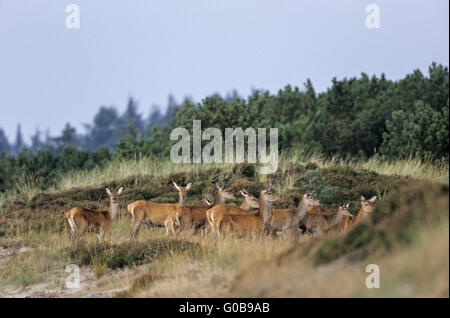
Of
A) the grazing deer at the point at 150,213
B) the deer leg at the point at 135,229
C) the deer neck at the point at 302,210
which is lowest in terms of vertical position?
the deer leg at the point at 135,229

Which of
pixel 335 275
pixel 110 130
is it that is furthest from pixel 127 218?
pixel 110 130

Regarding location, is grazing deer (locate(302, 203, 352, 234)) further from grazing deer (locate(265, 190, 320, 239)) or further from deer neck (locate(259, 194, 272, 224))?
deer neck (locate(259, 194, 272, 224))

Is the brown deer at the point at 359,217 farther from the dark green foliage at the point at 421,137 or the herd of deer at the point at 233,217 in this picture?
the dark green foliage at the point at 421,137

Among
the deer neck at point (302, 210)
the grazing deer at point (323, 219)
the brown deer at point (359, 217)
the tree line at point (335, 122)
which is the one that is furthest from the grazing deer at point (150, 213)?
the tree line at point (335, 122)

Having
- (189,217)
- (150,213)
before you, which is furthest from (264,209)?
(150,213)

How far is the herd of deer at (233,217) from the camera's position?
1623 cm

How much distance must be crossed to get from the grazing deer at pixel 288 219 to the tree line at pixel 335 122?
14.3 m

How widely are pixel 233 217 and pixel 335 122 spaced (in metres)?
24.8

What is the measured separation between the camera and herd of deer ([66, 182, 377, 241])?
1623 cm

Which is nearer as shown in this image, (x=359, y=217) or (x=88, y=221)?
(x=359, y=217)

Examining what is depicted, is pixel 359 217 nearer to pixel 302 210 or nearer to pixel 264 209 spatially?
pixel 302 210

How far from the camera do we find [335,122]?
40219mm
